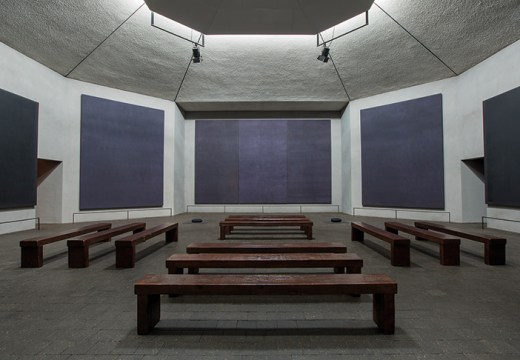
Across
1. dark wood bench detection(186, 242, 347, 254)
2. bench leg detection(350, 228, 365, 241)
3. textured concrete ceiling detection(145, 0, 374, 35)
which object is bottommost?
bench leg detection(350, 228, 365, 241)

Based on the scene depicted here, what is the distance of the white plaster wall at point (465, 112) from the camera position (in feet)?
21.1

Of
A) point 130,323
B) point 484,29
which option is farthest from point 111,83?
point 484,29

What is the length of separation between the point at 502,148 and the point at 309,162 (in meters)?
6.27

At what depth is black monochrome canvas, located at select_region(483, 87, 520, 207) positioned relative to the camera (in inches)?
240

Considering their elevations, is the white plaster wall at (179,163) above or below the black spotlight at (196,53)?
below

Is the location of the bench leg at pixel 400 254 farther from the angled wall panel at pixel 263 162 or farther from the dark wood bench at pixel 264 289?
the angled wall panel at pixel 263 162

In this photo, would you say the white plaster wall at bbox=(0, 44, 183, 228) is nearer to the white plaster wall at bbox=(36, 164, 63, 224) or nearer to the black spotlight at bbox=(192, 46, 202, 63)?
the white plaster wall at bbox=(36, 164, 63, 224)

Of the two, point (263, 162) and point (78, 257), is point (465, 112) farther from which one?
point (78, 257)

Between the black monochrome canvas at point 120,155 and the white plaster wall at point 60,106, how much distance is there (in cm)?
22

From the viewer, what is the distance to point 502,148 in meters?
6.43

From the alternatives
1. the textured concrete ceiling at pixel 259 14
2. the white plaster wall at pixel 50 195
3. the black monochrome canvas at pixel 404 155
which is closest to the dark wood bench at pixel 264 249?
the textured concrete ceiling at pixel 259 14

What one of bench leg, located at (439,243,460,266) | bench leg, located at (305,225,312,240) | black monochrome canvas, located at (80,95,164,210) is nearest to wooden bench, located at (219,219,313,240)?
bench leg, located at (305,225,312,240)

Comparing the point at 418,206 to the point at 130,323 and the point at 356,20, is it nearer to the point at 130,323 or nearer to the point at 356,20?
the point at 356,20

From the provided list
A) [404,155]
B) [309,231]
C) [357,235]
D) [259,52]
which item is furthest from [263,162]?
[357,235]
